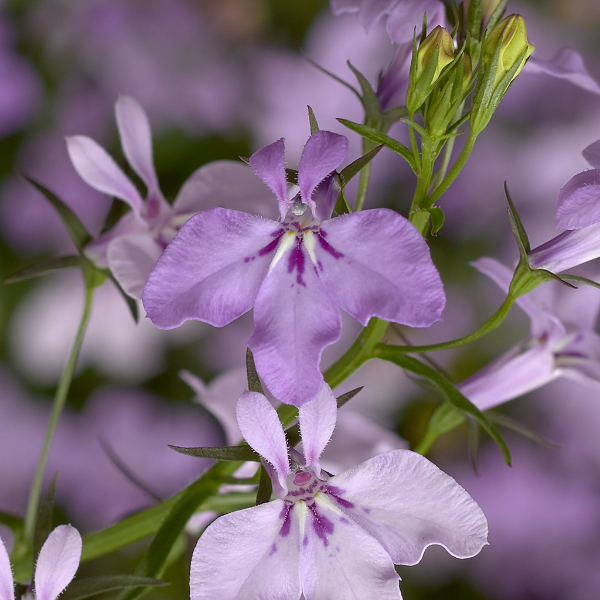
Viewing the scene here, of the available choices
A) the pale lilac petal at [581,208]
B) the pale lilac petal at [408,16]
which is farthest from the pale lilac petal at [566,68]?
the pale lilac petal at [581,208]

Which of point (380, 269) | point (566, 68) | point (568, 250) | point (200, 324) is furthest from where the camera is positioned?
point (200, 324)

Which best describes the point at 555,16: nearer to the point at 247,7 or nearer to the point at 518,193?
the point at 518,193

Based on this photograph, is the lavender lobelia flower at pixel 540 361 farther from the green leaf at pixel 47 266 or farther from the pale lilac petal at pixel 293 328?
the green leaf at pixel 47 266

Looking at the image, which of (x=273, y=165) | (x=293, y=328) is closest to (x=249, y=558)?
(x=293, y=328)

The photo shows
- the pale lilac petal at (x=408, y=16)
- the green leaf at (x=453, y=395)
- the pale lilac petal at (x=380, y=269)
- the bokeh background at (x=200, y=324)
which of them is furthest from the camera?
the bokeh background at (x=200, y=324)

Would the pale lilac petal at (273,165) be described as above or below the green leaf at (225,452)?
above

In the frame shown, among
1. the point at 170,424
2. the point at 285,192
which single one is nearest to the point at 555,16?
the point at 170,424

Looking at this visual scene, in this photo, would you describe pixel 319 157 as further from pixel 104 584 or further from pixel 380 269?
pixel 104 584
